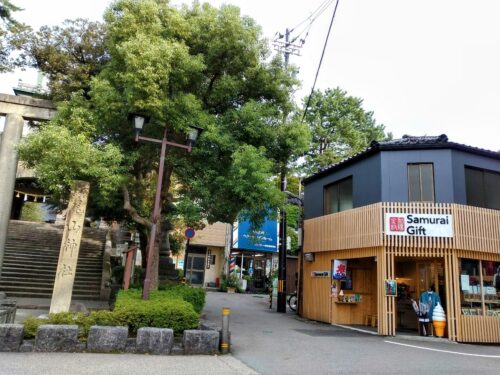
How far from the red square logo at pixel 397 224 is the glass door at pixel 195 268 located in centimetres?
2232

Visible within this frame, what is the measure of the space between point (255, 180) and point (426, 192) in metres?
6.20

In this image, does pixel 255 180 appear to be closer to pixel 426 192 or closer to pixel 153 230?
pixel 153 230

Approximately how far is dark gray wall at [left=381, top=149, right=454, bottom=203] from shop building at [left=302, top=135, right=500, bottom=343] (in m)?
0.03

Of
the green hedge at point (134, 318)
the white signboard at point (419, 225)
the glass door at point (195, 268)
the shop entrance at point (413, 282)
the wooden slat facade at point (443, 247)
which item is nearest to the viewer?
the green hedge at point (134, 318)

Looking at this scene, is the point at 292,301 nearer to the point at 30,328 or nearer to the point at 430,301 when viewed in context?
the point at 430,301

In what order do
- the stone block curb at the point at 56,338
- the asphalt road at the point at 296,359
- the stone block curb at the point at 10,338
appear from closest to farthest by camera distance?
1. the asphalt road at the point at 296,359
2. the stone block curb at the point at 10,338
3. the stone block curb at the point at 56,338

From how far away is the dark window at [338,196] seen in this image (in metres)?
16.1

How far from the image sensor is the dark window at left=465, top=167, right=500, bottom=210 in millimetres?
13695

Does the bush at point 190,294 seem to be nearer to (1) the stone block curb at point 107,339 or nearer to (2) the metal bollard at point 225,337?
(2) the metal bollard at point 225,337

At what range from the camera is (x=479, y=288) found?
1295 cm

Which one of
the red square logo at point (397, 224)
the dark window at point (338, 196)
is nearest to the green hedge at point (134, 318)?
the red square logo at point (397, 224)

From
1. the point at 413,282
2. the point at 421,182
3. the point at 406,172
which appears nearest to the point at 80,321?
the point at 406,172

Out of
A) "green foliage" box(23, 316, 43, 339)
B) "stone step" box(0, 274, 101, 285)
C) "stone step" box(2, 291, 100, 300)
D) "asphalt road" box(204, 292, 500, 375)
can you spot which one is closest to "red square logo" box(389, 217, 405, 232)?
"asphalt road" box(204, 292, 500, 375)

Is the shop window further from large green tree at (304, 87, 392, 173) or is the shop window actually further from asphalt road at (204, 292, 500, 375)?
large green tree at (304, 87, 392, 173)
